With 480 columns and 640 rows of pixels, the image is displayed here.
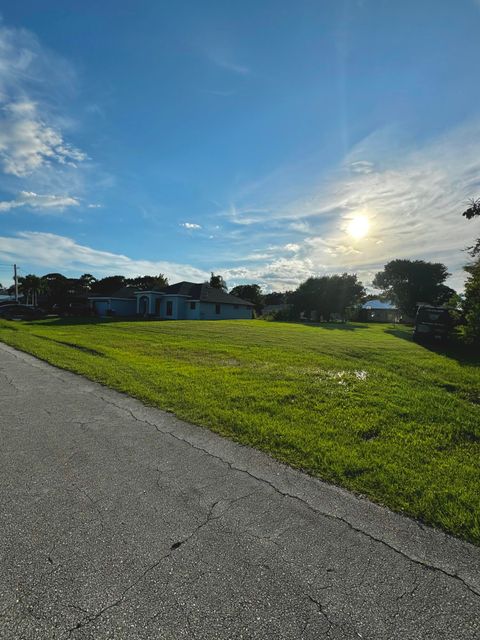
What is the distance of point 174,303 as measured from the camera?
3653 centimetres

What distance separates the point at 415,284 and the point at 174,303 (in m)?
35.1

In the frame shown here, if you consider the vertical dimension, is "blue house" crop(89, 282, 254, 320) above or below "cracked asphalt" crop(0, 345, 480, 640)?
above

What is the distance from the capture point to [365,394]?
6645 mm

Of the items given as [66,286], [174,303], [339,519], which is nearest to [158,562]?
[339,519]

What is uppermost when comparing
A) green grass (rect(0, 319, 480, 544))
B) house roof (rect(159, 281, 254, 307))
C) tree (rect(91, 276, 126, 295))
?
tree (rect(91, 276, 126, 295))

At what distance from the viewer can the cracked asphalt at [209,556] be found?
1.82 metres

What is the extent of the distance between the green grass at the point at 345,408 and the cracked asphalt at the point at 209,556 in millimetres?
409

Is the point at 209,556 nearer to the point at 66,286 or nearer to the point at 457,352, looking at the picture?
the point at 457,352

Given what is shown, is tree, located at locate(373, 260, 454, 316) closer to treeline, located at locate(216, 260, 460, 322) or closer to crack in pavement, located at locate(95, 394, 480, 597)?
treeline, located at locate(216, 260, 460, 322)

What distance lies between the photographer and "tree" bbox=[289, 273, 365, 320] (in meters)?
41.0

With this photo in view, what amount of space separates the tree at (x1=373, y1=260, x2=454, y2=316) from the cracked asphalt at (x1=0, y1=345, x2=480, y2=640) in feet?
168

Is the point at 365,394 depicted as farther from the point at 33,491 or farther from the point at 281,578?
the point at 33,491

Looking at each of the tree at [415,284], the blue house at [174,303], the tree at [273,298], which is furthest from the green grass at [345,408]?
the tree at [273,298]

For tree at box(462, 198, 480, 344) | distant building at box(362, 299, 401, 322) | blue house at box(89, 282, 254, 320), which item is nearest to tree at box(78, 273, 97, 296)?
blue house at box(89, 282, 254, 320)
